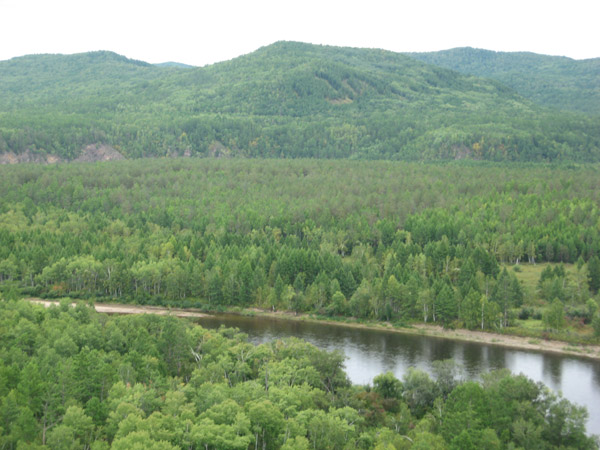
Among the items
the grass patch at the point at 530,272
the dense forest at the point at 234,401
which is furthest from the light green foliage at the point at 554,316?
the dense forest at the point at 234,401

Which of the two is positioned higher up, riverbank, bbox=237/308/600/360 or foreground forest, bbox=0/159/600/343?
foreground forest, bbox=0/159/600/343

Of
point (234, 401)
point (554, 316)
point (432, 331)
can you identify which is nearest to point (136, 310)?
point (432, 331)

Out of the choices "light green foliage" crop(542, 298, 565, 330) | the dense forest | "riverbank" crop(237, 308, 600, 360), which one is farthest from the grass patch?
the dense forest

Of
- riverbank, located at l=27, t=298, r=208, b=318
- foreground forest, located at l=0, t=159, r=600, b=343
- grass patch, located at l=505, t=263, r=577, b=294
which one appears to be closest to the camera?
foreground forest, located at l=0, t=159, r=600, b=343

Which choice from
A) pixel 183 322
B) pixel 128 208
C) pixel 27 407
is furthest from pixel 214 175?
pixel 27 407

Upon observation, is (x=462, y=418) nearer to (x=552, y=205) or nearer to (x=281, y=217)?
(x=281, y=217)

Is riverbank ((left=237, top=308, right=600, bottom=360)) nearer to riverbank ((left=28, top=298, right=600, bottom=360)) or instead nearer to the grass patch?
riverbank ((left=28, top=298, right=600, bottom=360))

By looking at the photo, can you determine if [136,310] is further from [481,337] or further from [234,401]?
[234,401]
